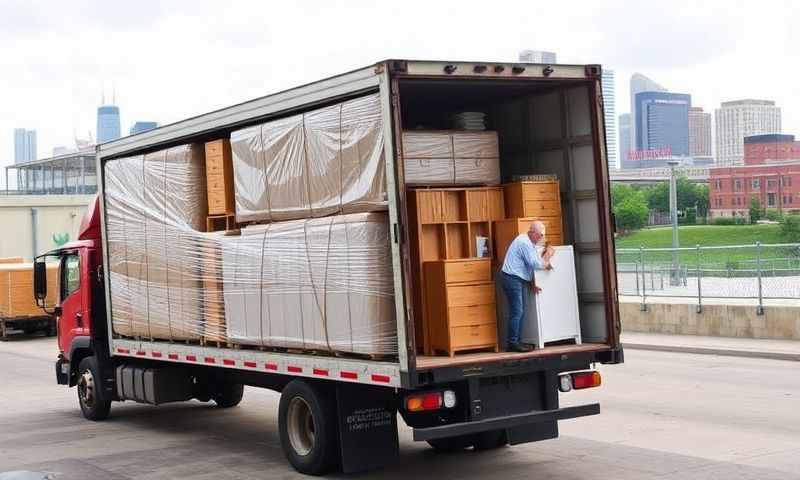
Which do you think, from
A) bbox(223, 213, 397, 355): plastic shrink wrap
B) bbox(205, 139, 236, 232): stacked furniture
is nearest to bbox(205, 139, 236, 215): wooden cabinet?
bbox(205, 139, 236, 232): stacked furniture

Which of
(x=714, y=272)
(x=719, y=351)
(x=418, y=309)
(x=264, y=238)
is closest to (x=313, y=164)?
(x=264, y=238)

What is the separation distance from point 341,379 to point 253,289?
1770 mm

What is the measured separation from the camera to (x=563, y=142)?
1038cm

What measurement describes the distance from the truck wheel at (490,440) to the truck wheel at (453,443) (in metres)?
0.06

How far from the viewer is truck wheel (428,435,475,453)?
11.0 meters

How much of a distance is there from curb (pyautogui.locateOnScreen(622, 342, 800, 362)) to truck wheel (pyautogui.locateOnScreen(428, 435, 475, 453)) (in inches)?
369

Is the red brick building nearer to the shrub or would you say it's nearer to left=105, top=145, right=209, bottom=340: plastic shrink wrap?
the shrub

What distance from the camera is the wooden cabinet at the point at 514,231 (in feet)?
31.9

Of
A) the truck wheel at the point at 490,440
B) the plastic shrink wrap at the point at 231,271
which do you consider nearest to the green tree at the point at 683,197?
the plastic shrink wrap at the point at 231,271

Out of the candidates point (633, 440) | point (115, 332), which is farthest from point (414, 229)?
point (115, 332)

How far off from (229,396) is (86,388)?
6.20ft

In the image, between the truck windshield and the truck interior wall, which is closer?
the truck interior wall

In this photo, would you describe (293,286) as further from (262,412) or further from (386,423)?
(262,412)

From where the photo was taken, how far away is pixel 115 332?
45.6 ft
